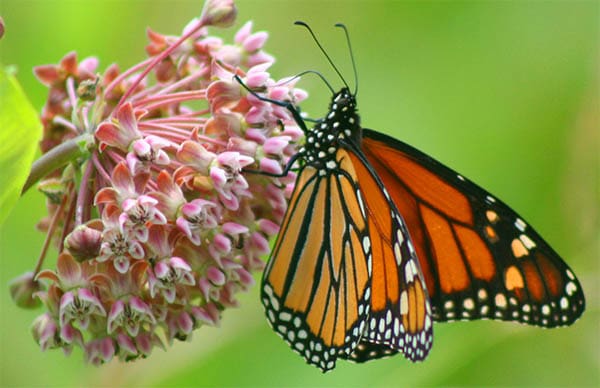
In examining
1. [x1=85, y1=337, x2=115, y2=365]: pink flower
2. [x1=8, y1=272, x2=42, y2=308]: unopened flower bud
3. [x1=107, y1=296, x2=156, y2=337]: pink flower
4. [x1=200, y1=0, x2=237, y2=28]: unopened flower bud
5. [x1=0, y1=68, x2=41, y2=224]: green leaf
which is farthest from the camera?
[x1=200, y1=0, x2=237, y2=28]: unopened flower bud

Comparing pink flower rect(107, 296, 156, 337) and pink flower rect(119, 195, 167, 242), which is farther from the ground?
pink flower rect(119, 195, 167, 242)

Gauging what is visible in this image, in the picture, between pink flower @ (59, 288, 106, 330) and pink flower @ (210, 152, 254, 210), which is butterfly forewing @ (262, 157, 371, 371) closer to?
pink flower @ (210, 152, 254, 210)

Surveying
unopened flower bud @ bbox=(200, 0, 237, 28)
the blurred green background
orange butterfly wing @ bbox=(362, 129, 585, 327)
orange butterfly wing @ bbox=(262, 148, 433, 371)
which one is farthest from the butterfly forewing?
the blurred green background

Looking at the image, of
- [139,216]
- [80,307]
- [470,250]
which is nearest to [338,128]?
[470,250]

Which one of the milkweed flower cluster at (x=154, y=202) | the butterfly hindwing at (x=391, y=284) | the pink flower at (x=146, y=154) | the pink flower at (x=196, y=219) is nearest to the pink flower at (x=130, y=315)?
the milkweed flower cluster at (x=154, y=202)

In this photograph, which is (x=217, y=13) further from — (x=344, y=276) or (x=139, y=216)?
(x=344, y=276)

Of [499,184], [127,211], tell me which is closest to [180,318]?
[127,211]
